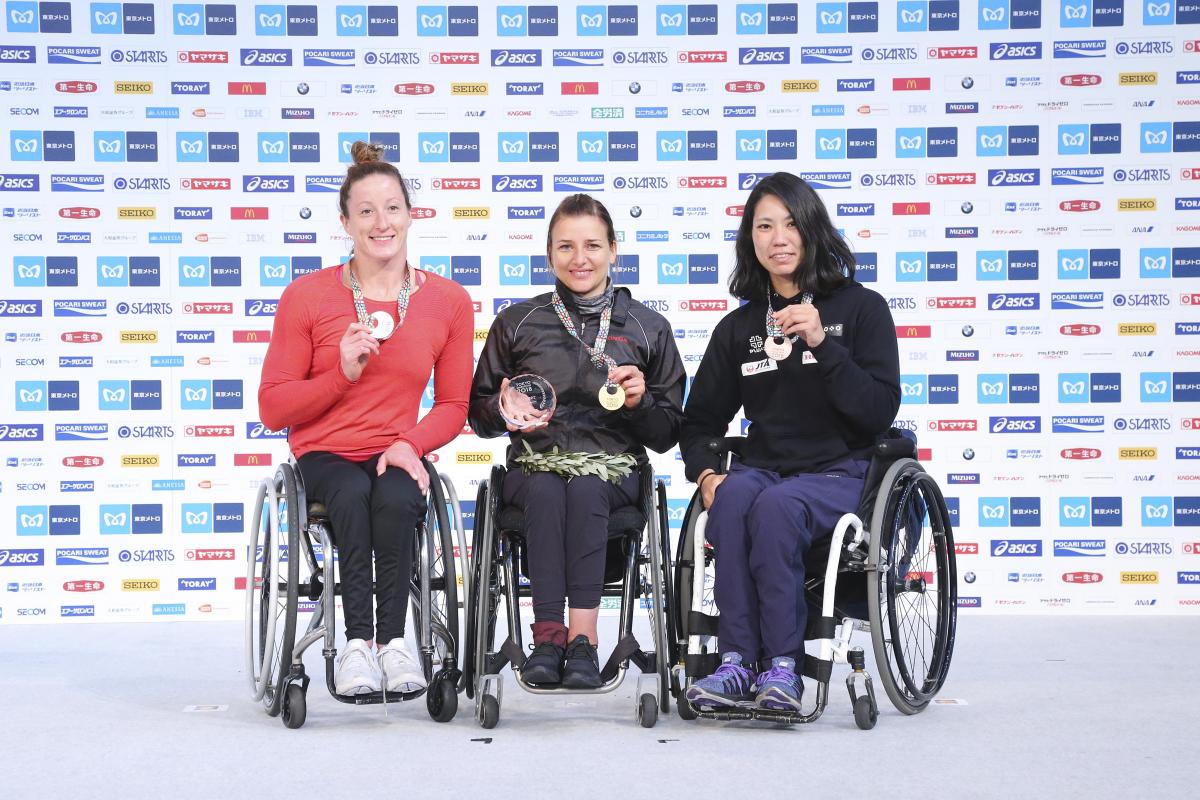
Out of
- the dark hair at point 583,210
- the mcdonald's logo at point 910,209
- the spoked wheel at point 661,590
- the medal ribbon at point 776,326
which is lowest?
the spoked wheel at point 661,590

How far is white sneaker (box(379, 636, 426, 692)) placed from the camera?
7.98ft

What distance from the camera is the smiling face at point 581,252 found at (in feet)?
8.97

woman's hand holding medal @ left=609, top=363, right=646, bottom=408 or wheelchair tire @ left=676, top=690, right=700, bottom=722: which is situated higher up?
woman's hand holding medal @ left=609, top=363, right=646, bottom=408

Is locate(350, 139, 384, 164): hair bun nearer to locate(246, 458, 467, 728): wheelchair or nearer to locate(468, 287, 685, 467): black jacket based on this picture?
A: locate(468, 287, 685, 467): black jacket

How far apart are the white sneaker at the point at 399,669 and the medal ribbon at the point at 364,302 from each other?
74 centimetres

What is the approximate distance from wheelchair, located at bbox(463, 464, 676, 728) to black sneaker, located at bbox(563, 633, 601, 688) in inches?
0.7

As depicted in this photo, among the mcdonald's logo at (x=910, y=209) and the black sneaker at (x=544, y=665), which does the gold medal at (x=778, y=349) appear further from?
the mcdonald's logo at (x=910, y=209)

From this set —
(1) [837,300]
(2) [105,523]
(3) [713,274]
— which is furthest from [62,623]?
(1) [837,300]

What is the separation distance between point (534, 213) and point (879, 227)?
1.30 meters

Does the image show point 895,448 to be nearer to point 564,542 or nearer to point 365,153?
point 564,542

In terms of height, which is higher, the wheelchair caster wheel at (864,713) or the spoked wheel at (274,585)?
the spoked wheel at (274,585)

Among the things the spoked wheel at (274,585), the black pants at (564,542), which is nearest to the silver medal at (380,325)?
the spoked wheel at (274,585)

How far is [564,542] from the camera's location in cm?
254

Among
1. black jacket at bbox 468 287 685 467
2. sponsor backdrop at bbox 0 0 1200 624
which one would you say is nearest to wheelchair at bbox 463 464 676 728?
black jacket at bbox 468 287 685 467
